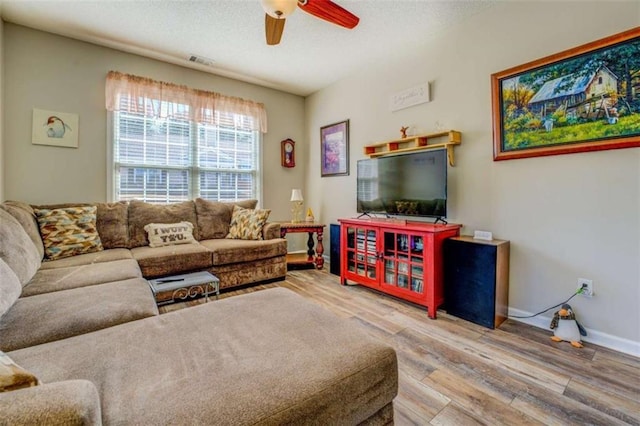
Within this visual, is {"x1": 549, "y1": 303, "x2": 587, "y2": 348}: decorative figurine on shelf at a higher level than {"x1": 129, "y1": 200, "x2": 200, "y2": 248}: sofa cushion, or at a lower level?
lower

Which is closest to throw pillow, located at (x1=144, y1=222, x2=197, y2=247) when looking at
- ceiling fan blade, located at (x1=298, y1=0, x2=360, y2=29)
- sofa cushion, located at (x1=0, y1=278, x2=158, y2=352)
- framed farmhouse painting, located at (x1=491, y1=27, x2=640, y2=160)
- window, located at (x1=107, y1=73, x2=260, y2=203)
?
window, located at (x1=107, y1=73, x2=260, y2=203)

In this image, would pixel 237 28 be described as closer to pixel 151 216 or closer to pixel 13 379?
pixel 151 216

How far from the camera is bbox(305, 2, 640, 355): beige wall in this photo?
1909 millimetres

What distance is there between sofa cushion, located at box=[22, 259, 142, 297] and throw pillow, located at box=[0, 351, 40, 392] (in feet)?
4.75

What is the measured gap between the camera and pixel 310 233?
4043 mm

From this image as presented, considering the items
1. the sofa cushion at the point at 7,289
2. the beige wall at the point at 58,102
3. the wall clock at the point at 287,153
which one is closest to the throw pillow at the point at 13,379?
the sofa cushion at the point at 7,289

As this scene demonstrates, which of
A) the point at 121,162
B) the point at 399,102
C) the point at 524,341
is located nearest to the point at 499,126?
the point at 399,102

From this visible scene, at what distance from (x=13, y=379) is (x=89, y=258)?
2362 mm

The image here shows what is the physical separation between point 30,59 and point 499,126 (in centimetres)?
453

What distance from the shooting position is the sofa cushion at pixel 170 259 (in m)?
2.63

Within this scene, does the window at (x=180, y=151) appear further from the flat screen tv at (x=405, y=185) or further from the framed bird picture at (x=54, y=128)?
the flat screen tv at (x=405, y=185)

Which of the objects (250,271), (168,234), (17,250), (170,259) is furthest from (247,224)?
(17,250)

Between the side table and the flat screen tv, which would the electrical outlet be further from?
the side table

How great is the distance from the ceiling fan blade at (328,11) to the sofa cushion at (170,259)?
2.29 m
